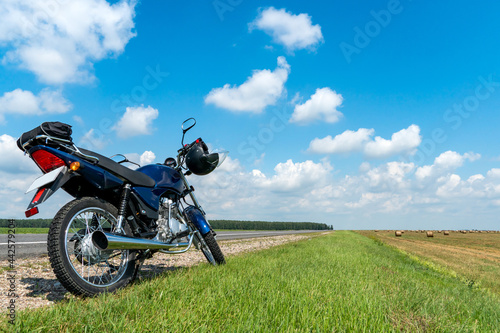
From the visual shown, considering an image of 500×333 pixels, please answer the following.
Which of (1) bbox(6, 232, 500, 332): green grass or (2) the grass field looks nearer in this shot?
(1) bbox(6, 232, 500, 332): green grass

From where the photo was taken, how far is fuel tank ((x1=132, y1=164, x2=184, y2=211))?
13.8ft

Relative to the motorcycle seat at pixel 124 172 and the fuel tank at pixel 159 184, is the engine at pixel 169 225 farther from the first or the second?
the motorcycle seat at pixel 124 172

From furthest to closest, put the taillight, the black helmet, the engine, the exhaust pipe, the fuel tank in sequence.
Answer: the black helmet → the engine → the fuel tank → the taillight → the exhaust pipe

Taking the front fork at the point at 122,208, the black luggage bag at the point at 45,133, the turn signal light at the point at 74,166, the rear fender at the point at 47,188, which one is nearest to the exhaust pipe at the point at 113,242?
the front fork at the point at 122,208

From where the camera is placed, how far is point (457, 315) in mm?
3416

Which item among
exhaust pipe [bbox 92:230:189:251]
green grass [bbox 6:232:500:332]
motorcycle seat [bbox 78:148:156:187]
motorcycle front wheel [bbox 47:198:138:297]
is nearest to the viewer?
green grass [bbox 6:232:500:332]

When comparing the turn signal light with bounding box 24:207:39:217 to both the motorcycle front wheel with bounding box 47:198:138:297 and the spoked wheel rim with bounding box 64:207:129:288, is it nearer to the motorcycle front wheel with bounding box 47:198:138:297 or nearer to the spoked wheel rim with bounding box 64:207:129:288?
the motorcycle front wheel with bounding box 47:198:138:297

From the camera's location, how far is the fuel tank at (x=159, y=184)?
421cm

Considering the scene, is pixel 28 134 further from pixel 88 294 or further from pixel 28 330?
pixel 28 330

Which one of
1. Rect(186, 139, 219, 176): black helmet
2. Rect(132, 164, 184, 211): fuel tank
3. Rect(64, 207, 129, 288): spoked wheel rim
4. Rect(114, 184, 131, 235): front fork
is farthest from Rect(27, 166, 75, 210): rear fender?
Rect(186, 139, 219, 176): black helmet

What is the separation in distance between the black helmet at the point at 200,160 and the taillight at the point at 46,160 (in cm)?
213

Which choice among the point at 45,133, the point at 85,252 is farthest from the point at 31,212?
the point at 45,133

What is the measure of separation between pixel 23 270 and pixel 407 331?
5518mm

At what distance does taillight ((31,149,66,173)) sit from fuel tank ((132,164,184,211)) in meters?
0.99
